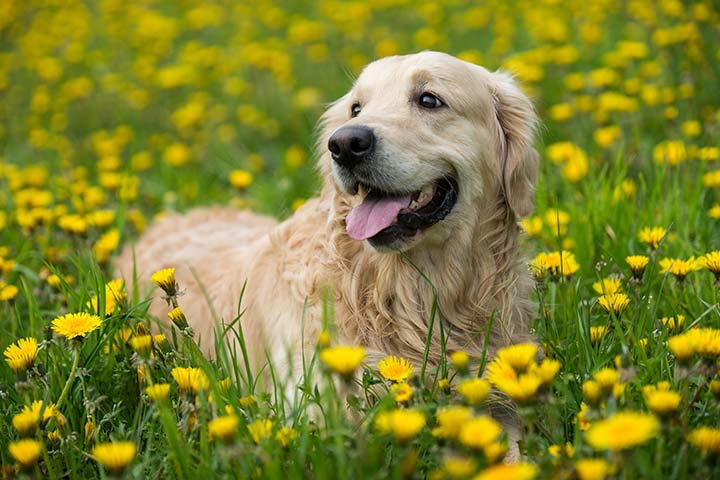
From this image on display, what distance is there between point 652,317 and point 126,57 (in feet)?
21.7

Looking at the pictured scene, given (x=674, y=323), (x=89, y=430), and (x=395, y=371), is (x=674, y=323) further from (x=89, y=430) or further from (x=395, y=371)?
(x=89, y=430)

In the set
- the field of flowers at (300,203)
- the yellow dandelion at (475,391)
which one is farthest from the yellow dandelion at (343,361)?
the yellow dandelion at (475,391)

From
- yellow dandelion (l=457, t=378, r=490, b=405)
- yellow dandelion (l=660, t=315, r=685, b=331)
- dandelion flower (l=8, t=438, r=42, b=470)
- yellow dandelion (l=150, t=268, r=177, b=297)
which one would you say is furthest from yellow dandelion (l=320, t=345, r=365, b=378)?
yellow dandelion (l=660, t=315, r=685, b=331)

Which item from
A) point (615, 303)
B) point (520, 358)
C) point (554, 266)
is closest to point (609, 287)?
point (554, 266)

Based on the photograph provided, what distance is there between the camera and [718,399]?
68.2 inches

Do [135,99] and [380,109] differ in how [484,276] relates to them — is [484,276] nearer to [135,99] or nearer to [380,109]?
[380,109]

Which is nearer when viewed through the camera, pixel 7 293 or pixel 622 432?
pixel 622 432

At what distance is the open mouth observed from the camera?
8.64ft

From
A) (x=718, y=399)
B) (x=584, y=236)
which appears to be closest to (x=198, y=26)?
(x=584, y=236)

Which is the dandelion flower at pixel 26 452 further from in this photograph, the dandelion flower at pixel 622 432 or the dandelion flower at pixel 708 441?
the dandelion flower at pixel 708 441

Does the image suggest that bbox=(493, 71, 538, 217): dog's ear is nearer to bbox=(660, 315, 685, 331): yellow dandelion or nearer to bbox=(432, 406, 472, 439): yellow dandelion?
bbox=(660, 315, 685, 331): yellow dandelion

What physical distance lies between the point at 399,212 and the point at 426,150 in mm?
235

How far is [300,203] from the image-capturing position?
14.1 feet

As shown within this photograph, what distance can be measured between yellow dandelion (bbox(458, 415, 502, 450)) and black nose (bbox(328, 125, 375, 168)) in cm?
131
